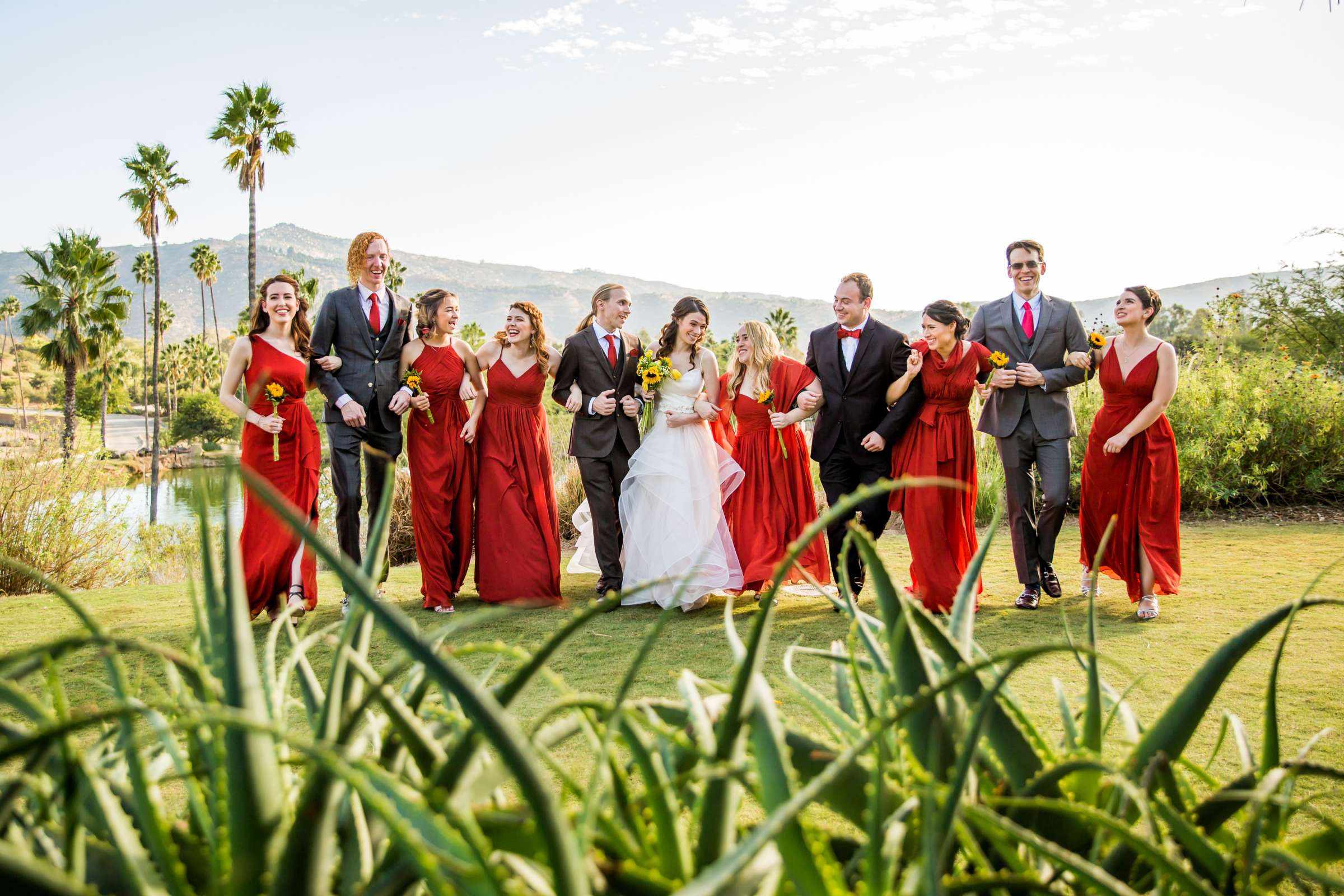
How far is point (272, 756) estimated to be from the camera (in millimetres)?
974

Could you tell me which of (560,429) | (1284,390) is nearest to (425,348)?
(1284,390)

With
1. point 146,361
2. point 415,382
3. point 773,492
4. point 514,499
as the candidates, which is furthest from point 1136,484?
point 146,361

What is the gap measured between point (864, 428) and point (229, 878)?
6226 millimetres

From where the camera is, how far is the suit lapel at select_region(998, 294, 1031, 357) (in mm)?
6668

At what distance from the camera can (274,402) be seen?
20.8 ft

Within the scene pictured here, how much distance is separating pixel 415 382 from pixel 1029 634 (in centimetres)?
459

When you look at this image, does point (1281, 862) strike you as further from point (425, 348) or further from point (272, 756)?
point (425, 348)

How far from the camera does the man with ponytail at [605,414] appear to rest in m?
7.21

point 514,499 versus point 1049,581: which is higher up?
point 514,499

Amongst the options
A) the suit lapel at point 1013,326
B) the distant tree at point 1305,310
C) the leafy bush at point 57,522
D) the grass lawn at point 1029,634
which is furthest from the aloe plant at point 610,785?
the distant tree at point 1305,310

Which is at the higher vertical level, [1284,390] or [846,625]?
[1284,390]

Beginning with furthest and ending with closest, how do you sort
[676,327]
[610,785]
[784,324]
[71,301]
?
[784,324] < [71,301] < [676,327] < [610,785]

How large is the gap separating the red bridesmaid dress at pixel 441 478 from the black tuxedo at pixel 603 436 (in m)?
0.82

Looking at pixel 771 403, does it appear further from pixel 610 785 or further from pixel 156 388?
pixel 156 388
